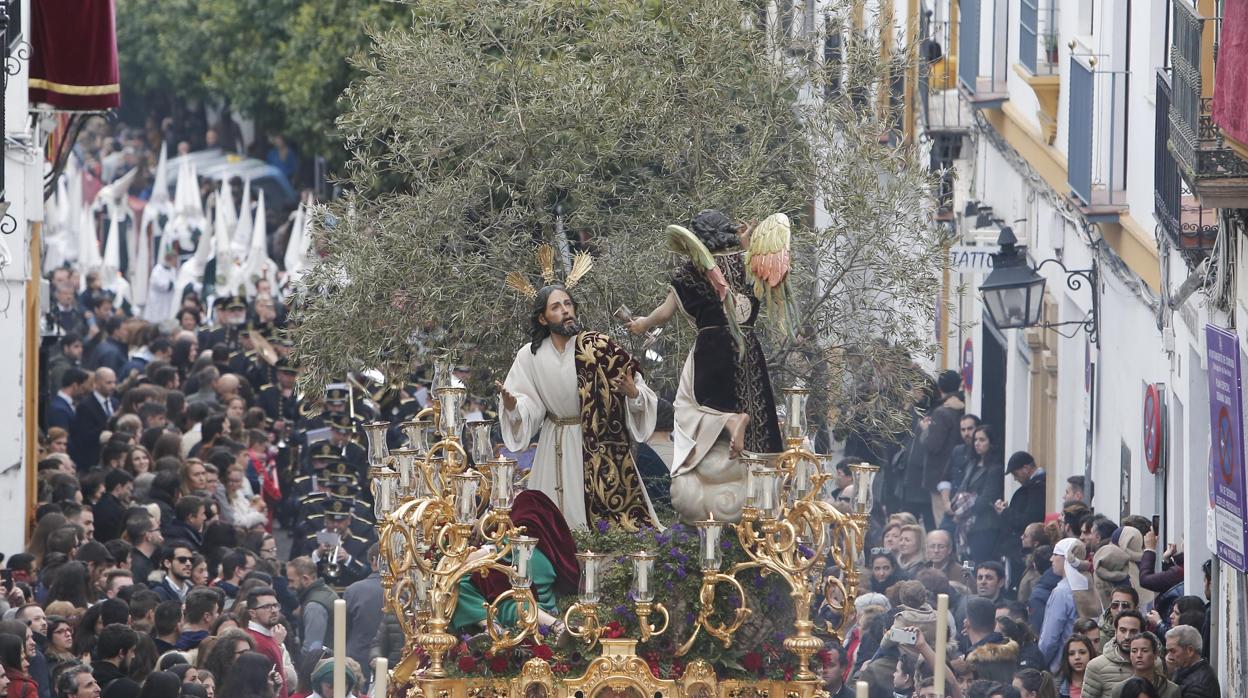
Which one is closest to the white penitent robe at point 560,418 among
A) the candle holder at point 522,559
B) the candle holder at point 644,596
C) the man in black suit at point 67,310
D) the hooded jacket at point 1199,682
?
the candle holder at point 644,596

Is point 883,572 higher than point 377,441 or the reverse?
the reverse

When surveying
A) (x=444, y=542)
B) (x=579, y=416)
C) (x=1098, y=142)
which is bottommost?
(x=444, y=542)

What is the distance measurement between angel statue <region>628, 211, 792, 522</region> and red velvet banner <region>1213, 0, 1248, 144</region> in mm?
2720

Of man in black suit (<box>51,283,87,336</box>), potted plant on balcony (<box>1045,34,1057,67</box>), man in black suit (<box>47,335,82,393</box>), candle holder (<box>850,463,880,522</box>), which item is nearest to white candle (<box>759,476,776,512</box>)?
candle holder (<box>850,463,880,522</box>)

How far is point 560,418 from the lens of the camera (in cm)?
1128

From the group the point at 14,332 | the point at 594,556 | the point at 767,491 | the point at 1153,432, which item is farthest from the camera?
the point at 14,332

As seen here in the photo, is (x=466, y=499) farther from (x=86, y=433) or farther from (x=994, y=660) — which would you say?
(x=86, y=433)

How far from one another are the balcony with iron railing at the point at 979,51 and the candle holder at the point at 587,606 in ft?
44.3

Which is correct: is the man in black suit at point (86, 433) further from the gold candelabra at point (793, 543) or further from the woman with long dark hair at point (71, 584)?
the gold candelabra at point (793, 543)

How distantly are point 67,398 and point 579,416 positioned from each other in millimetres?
11565

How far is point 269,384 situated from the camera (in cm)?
2503

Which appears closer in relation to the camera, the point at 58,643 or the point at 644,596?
the point at 644,596

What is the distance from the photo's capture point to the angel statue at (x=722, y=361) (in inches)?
429

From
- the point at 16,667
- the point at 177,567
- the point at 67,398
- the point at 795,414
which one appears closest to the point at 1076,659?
the point at 795,414
